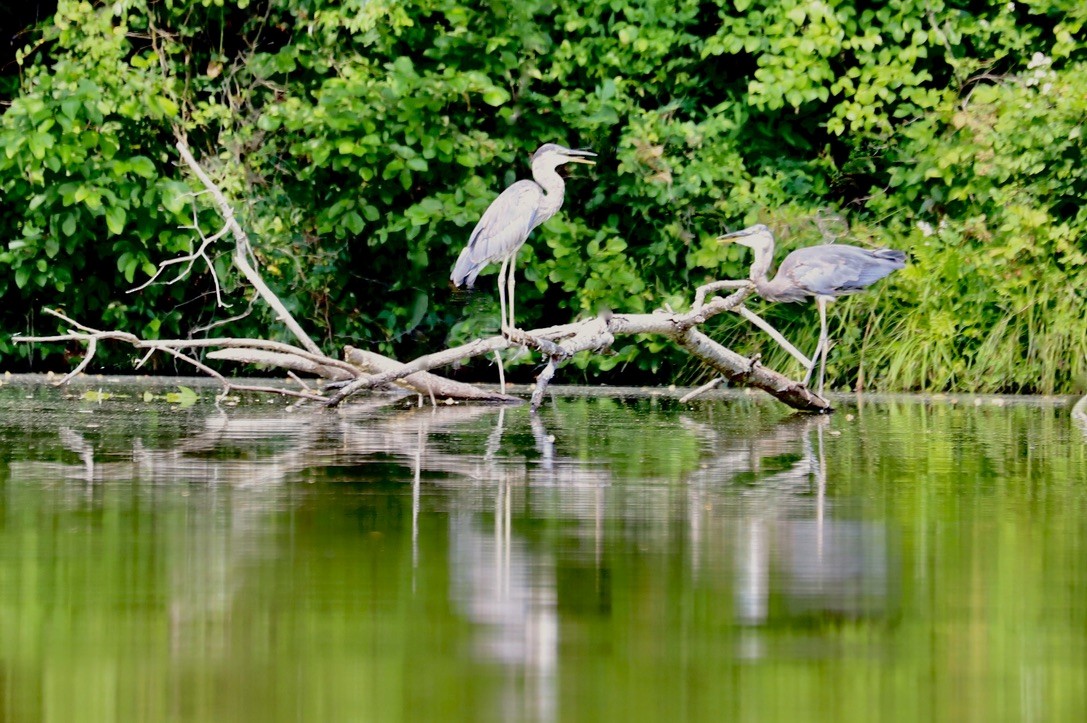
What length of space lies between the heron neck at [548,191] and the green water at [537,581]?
3.22m

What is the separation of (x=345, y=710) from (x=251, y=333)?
10.9 metres

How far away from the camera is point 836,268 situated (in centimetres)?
1107

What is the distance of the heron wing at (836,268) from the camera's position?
11.0 m

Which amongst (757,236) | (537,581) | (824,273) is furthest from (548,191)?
(537,581)

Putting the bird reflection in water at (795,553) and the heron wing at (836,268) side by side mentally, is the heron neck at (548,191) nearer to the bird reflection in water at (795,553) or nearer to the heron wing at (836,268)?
the heron wing at (836,268)

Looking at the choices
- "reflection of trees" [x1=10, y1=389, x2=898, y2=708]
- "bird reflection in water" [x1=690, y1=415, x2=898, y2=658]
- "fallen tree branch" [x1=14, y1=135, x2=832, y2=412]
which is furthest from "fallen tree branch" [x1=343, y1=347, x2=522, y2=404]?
"bird reflection in water" [x1=690, y1=415, x2=898, y2=658]

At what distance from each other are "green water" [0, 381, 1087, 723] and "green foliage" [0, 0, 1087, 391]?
4.65 meters

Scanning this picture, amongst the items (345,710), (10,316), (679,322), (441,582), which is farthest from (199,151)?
(345,710)

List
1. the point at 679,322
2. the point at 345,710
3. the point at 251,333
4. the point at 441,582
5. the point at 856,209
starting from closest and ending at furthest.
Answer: the point at 345,710 < the point at 441,582 < the point at 679,322 < the point at 251,333 < the point at 856,209

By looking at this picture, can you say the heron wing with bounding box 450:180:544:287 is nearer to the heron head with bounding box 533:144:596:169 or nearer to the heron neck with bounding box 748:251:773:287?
the heron head with bounding box 533:144:596:169

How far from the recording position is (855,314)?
515 inches

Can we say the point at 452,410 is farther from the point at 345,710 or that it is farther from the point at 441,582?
the point at 345,710

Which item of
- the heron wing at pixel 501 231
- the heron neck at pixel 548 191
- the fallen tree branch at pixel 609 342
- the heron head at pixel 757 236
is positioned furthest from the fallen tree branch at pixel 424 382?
the heron head at pixel 757 236

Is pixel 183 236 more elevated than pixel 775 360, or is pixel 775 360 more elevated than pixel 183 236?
pixel 183 236
